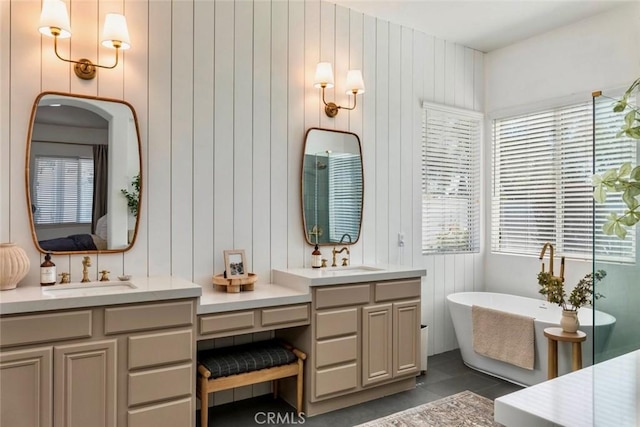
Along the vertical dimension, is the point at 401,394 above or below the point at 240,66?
below

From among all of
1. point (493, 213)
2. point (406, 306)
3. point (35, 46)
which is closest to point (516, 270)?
point (493, 213)

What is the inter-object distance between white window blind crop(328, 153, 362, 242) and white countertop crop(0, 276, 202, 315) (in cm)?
146

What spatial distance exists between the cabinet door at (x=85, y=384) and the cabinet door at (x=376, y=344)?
165cm

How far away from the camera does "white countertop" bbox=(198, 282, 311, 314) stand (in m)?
2.61

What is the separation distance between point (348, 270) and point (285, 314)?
2.61 ft

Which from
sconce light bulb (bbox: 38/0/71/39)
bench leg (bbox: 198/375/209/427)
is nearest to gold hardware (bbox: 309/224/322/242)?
bench leg (bbox: 198/375/209/427)

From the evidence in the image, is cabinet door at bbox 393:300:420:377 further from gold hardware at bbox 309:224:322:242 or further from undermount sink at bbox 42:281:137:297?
undermount sink at bbox 42:281:137:297

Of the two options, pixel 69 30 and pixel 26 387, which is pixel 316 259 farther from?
pixel 69 30

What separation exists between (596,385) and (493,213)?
3930 mm

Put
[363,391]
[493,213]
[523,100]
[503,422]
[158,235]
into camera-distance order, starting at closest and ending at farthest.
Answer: [503,422] < [158,235] < [363,391] < [523,100] < [493,213]

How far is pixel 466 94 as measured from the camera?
455 cm

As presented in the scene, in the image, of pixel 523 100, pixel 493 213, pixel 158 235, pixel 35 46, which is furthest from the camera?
pixel 493 213

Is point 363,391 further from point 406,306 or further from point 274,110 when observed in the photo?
point 274,110

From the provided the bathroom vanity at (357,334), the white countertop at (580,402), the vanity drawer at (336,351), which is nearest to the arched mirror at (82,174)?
the bathroom vanity at (357,334)
